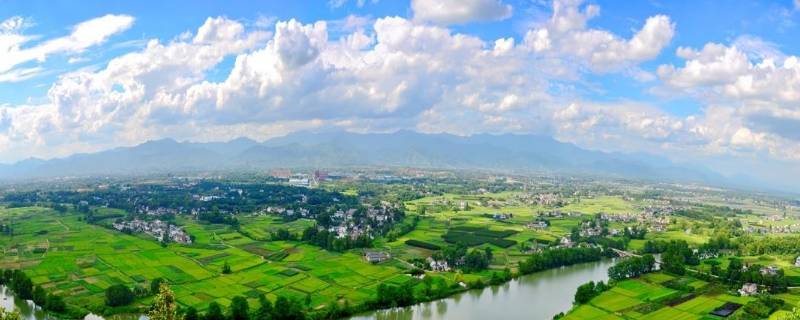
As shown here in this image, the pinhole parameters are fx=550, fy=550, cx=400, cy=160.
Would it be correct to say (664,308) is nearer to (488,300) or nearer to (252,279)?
(488,300)

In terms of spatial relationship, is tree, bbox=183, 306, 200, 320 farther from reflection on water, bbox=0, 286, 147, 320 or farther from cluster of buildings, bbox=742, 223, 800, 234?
cluster of buildings, bbox=742, 223, 800, 234

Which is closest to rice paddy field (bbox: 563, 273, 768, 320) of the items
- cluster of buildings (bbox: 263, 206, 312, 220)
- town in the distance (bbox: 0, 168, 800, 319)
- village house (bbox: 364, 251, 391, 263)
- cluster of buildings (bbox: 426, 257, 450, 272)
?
town in the distance (bbox: 0, 168, 800, 319)

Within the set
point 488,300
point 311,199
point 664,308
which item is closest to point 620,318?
point 664,308

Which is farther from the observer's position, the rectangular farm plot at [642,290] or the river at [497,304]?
the rectangular farm plot at [642,290]

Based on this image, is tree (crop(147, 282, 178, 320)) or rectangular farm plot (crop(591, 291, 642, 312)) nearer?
tree (crop(147, 282, 178, 320))

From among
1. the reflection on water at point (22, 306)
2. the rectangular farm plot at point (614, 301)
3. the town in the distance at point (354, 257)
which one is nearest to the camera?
the reflection on water at point (22, 306)

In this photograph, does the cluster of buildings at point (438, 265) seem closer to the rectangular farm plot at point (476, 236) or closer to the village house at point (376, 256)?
the village house at point (376, 256)

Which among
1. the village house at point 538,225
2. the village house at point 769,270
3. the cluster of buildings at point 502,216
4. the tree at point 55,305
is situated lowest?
the tree at point 55,305

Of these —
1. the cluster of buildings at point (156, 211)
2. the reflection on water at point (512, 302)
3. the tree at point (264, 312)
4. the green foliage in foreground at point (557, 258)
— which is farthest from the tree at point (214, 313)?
the cluster of buildings at point (156, 211)
